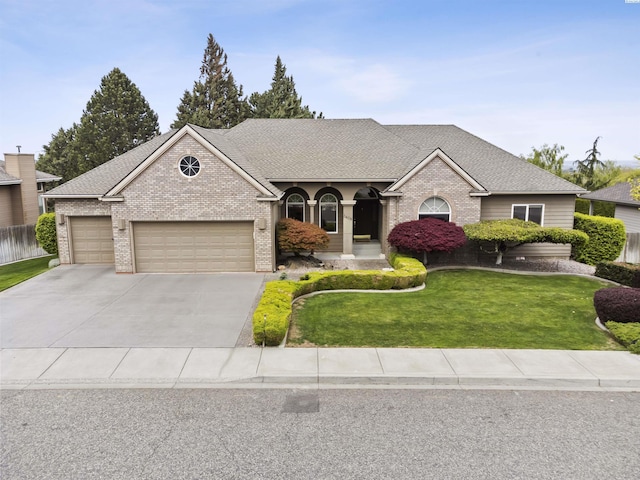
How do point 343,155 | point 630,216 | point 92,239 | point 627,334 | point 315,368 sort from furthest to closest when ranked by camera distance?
1. point 630,216
2. point 343,155
3. point 92,239
4. point 627,334
5. point 315,368

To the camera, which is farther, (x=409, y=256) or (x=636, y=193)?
(x=409, y=256)

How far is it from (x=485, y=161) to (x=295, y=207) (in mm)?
A: 10257

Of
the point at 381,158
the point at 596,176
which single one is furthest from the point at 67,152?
the point at 596,176

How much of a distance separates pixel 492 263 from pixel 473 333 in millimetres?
10290

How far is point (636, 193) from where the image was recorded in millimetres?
16656

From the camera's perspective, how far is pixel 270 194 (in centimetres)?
1833

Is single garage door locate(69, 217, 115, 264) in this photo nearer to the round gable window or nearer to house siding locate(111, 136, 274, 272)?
house siding locate(111, 136, 274, 272)

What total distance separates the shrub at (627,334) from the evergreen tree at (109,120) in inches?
1766

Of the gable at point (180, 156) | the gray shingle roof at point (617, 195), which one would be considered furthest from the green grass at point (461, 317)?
the gray shingle roof at point (617, 195)

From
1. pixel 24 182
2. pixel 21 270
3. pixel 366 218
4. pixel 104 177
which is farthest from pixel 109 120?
pixel 366 218

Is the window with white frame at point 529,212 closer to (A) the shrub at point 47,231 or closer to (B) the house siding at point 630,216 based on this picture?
(B) the house siding at point 630,216

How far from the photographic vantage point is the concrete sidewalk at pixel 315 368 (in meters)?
9.48

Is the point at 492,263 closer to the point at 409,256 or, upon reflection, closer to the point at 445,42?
the point at 409,256

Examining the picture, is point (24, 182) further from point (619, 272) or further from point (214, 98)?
point (619, 272)
